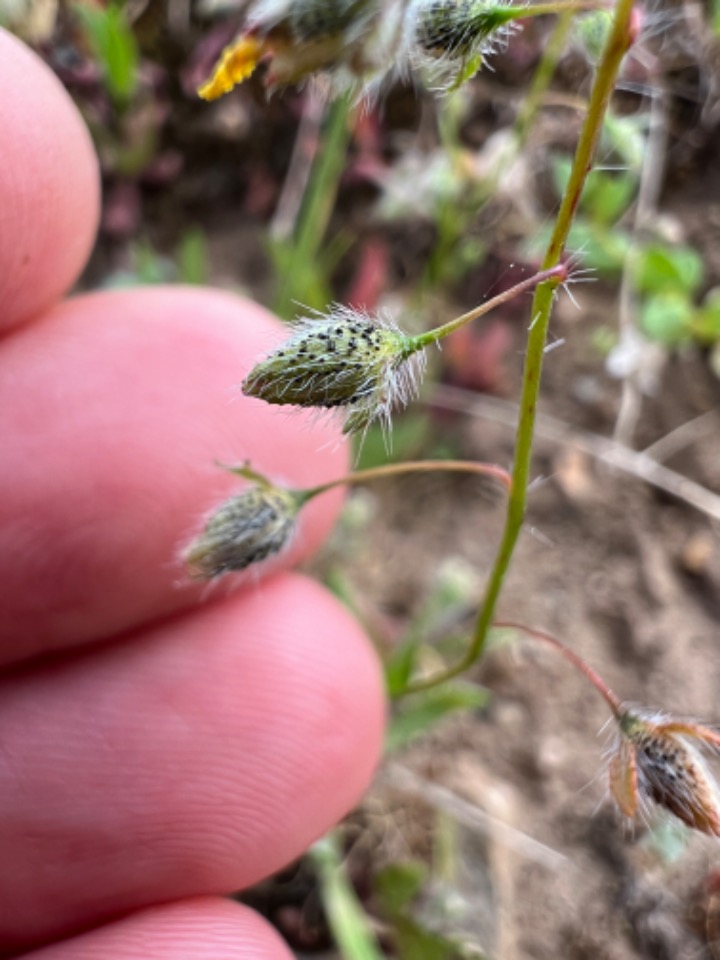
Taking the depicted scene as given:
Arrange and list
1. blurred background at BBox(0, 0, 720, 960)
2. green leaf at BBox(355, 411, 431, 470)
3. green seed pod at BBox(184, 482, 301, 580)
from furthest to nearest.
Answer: green leaf at BBox(355, 411, 431, 470) < blurred background at BBox(0, 0, 720, 960) < green seed pod at BBox(184, 482, 301, 580)

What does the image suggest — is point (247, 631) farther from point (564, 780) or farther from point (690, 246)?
point (690, 246)

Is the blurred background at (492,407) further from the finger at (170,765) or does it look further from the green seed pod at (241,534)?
the green seed pod at (241,534)

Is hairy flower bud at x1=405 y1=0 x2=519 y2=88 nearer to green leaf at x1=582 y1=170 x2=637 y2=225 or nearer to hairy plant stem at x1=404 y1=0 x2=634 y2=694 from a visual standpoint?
hairy plant stem at x1=404 y1=0 x2=634 y2=694

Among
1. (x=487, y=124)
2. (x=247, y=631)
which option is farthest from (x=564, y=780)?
(x=487, y=124)

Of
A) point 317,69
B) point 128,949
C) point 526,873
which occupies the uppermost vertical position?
point 317,69

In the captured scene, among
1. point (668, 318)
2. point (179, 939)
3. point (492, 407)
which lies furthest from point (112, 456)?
point (668, 318)

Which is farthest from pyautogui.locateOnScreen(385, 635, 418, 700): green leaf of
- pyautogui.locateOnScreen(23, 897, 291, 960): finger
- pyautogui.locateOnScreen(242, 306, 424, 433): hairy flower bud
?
pyautogui.locateOnScreen(242, 306, 424, 433): hairy flower bud

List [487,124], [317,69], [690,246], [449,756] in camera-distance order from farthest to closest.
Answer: [487,124], [690,246], [449,756], [317,69]
